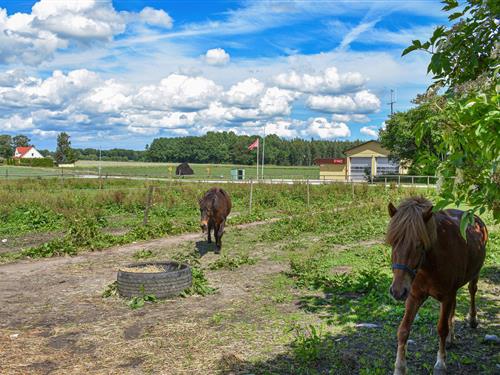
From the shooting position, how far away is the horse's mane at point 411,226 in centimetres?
382

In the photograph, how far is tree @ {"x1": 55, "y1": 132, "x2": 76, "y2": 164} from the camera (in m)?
105

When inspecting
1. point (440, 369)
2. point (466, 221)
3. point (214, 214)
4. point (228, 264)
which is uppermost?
point (466, 221)

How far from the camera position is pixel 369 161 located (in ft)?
190

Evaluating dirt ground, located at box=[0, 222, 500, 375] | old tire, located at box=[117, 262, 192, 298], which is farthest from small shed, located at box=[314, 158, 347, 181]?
old tire, located at box=[117, 262, 192, 298]

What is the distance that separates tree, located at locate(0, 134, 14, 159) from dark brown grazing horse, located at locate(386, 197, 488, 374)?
133 metres

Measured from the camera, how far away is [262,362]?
487 cm

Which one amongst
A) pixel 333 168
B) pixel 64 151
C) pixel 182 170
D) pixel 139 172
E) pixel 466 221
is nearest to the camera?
pixel 466 221

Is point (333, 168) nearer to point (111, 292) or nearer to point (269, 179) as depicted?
point (269, 179)

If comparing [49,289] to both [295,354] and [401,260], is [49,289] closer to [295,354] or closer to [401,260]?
[295,354]

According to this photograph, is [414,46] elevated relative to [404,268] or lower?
elevated

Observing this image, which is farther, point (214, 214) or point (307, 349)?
point (214, 214)

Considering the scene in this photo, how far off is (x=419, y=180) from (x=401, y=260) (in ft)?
134

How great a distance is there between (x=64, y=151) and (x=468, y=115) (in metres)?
113

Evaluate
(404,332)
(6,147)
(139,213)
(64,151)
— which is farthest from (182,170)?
(6,147)
